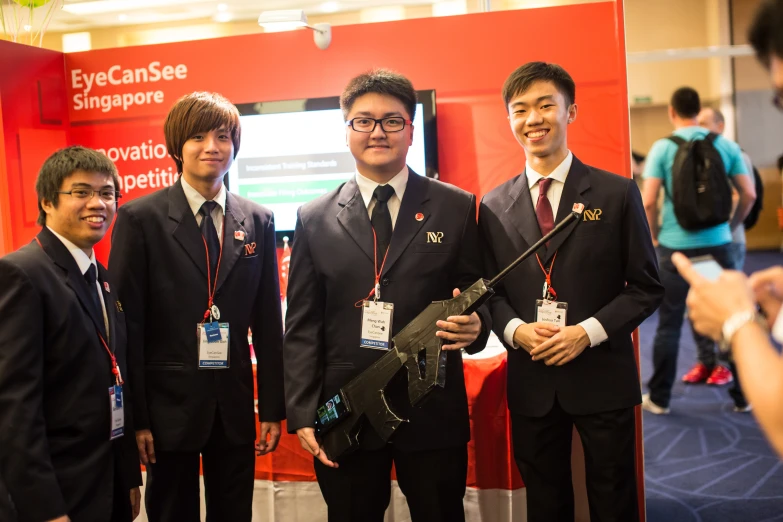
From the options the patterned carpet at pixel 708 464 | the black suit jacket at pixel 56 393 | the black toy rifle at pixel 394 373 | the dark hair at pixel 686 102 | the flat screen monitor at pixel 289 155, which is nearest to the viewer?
the black suit jacket at pixel 56 393

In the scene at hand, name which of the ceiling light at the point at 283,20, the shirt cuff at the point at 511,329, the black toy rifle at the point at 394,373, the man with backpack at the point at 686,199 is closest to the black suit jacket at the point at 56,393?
the black toy rifle at the point at 394,373

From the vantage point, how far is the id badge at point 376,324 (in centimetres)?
204

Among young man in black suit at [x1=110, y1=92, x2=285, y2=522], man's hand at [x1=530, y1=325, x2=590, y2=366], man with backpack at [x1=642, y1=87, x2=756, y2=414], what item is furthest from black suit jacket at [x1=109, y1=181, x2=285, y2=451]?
man with backpack at [x1=642, y1=87, x2=756, y2=414]

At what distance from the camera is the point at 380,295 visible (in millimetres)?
2062

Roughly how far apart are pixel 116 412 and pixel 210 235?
0.59m

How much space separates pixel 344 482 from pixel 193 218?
36.0 inches

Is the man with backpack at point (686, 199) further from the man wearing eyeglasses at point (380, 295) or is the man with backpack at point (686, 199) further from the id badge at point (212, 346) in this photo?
the id badge at point (212, 346)

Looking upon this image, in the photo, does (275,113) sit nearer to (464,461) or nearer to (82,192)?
(82,192)

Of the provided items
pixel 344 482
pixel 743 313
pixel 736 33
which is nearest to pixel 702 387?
pixel 344 482

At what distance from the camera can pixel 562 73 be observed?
91.4 inches

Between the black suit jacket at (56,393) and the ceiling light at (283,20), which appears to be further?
the ceiling light at (283,20)

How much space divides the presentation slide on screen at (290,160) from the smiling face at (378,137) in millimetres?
1620

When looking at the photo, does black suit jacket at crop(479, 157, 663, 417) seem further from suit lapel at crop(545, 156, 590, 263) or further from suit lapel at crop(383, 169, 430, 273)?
suit lapel at crop(383, 169, 430, 273)

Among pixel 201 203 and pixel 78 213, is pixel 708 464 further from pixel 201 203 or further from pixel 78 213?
pixel 78 213
